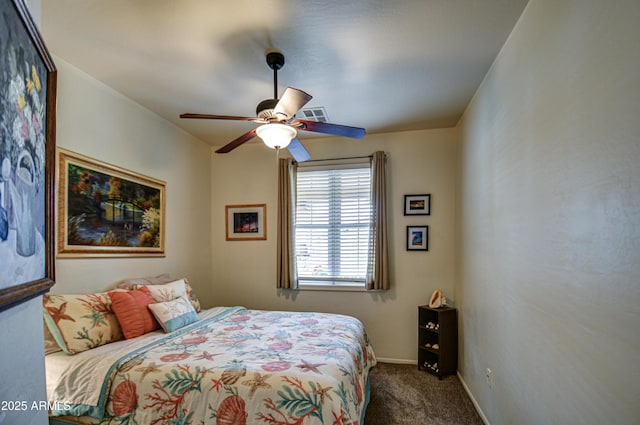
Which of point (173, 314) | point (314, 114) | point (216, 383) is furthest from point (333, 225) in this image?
point (216, 383)

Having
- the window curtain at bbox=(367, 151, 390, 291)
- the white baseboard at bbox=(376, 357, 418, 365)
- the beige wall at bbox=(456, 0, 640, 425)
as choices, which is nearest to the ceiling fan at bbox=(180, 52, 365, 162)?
the beige wall at bbox=(456, 0, 640, 425)

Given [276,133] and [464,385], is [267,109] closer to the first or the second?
[276,133]

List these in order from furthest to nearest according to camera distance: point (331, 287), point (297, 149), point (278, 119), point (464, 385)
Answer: point (331, 287)
point (464, 385)
point (297, 149)
point (278, 119)

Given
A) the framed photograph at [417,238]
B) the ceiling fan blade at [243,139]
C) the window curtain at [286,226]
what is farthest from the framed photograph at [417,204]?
the ceiling fan blade at [243,139]

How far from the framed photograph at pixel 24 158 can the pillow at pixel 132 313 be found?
1537 mm

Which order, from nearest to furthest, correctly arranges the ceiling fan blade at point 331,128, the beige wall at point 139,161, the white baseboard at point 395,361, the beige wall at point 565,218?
1. the beige wall at point 565,218
2. the ceiling fan blade at point 331,128
3. the beige wall at point 139,161
4. the white baseboard at point 395,361

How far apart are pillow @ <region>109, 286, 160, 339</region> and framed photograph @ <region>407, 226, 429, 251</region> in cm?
273

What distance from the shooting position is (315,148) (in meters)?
3.96

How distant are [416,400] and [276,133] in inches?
101

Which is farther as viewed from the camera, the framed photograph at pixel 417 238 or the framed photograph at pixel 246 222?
the framed photograph at pixel 246 222

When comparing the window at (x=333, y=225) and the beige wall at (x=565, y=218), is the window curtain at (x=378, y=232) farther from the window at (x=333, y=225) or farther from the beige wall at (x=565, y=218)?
the beige wall at (x=565, y=218)

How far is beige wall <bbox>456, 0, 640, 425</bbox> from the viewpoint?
0.98 m

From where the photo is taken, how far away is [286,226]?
386 centimetres

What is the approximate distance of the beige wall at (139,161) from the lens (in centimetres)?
232
